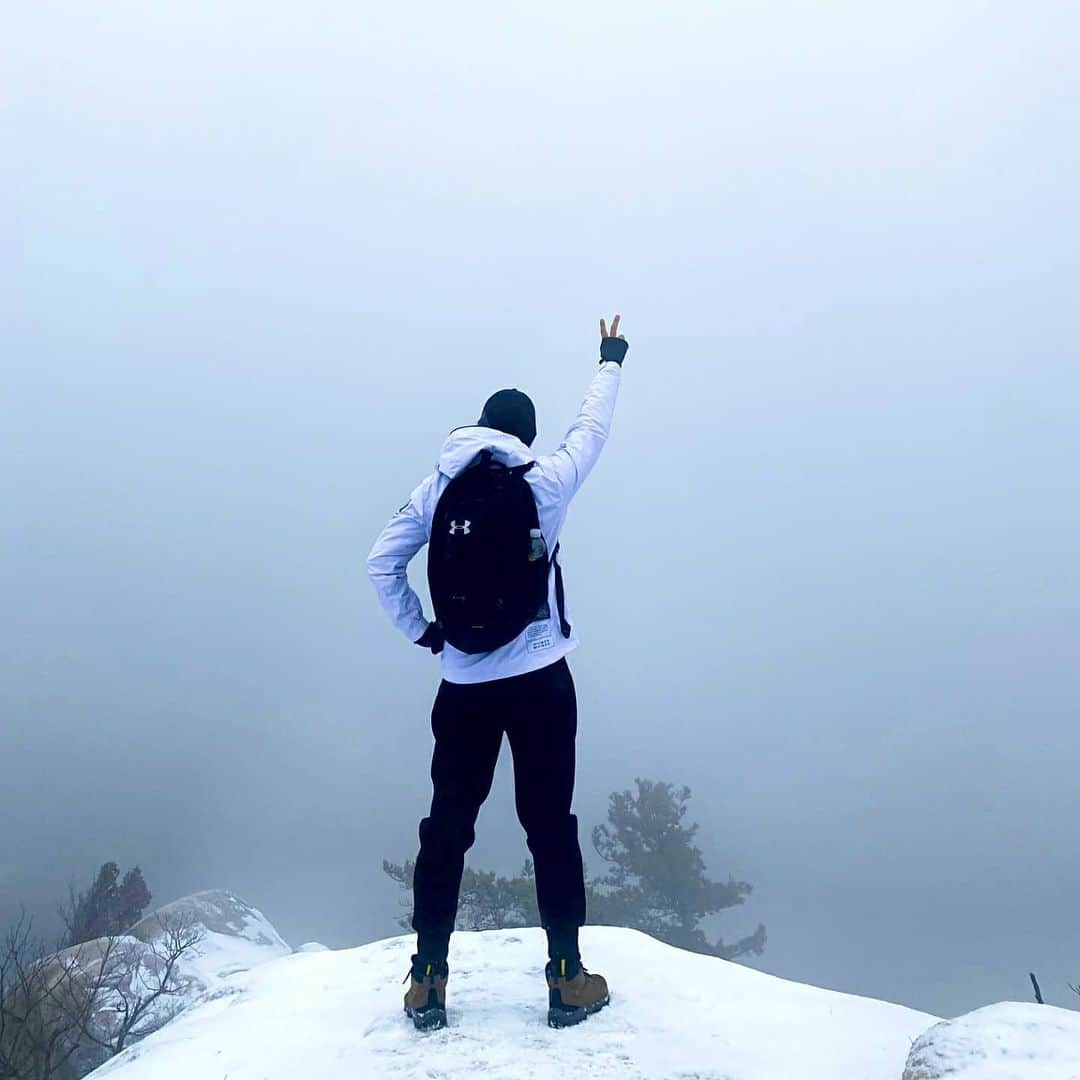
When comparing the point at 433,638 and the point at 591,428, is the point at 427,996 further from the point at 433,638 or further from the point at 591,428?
the point at 591,428

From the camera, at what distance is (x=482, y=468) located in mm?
4137

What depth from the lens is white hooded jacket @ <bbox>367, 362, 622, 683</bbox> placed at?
417cm

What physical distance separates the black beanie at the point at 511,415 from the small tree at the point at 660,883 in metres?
43.3

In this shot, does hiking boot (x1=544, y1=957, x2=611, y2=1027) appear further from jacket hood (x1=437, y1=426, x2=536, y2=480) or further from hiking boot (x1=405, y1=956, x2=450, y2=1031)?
jacket hood (x1=437, y1=426, x2=536, y2=480)

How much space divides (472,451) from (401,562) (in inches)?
29.1

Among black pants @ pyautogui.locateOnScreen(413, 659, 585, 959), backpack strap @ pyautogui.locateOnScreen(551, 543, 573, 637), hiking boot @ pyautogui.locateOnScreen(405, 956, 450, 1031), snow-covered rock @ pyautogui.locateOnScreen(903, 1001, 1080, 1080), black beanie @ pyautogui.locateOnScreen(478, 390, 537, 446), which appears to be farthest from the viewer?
black beanie @ pyautogui.locateOnScreen(478, 390, 537, 446)

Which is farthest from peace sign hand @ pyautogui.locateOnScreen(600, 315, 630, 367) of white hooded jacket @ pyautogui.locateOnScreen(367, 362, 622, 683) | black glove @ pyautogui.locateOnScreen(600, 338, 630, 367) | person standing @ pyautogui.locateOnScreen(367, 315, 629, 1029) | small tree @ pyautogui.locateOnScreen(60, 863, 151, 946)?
small tree @ pyautogui.locateOnScreen(60, 863, 151, 946)

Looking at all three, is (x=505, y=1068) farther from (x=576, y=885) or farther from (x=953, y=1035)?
(x=953, y=1035)

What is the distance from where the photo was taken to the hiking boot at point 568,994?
13.6 ft

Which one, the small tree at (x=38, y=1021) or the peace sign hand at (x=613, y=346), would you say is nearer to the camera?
the peace sign hand at (x=613, y=346)

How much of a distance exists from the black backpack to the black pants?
13.4 inches

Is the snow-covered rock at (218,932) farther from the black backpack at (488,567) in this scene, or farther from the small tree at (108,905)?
the black backpack at (488,567)

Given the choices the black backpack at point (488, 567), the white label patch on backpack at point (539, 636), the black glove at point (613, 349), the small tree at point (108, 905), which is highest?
the black glove at point (613, 349)

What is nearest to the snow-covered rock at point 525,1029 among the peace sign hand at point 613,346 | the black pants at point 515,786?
the black pants at point 515,786
